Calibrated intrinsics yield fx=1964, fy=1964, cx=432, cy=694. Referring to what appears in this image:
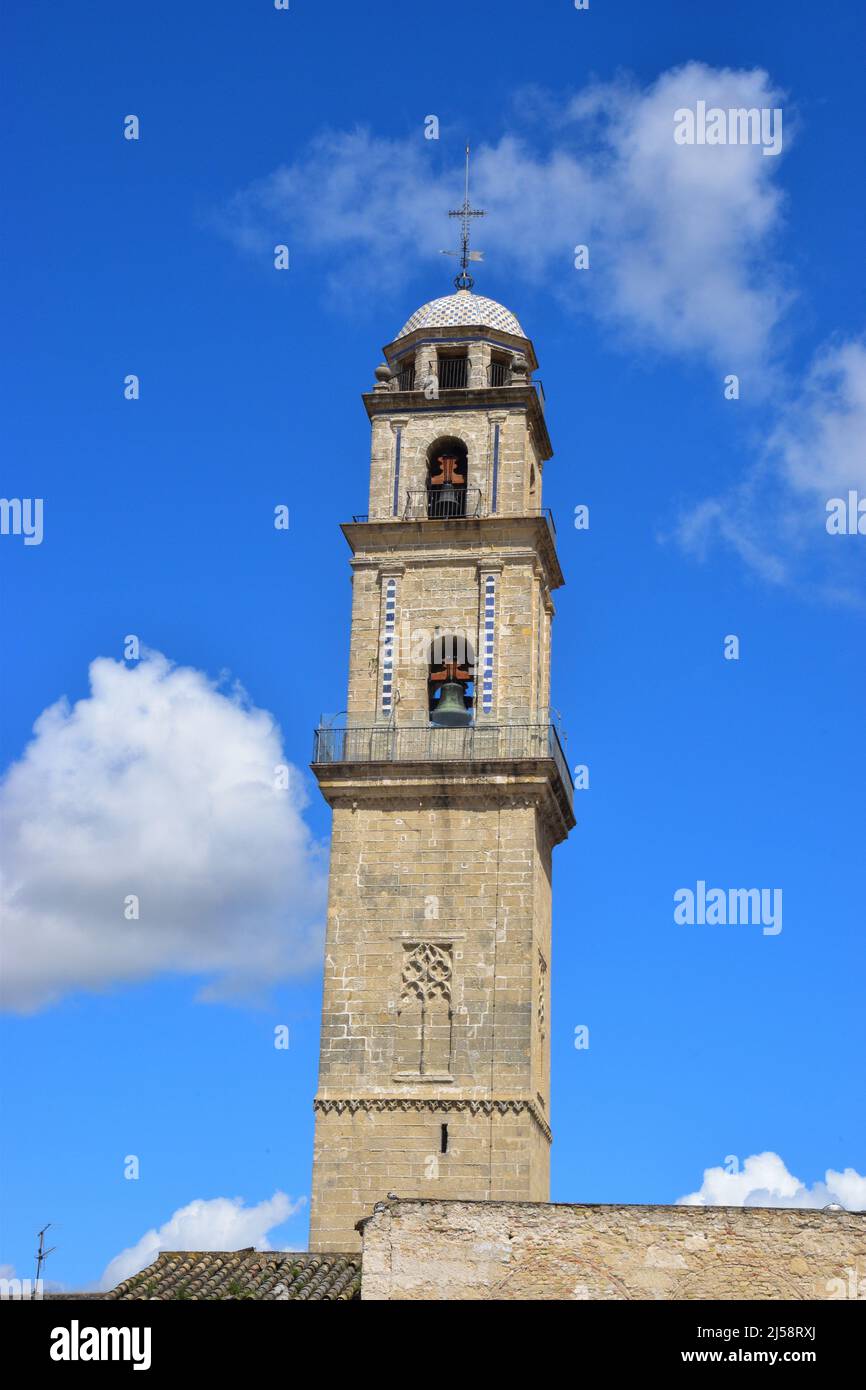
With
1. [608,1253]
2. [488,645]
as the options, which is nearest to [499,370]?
[488,645]

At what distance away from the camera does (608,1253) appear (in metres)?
25.4

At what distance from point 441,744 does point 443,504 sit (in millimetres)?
5623

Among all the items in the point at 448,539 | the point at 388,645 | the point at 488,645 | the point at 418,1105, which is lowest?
the point at 418,1105

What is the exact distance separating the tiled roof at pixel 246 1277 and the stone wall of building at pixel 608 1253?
112 inches

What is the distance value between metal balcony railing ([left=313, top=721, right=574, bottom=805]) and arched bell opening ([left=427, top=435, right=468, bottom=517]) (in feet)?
16.4

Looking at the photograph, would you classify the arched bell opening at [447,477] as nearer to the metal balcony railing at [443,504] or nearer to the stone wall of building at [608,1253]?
the metal balcony railing at [443,504]

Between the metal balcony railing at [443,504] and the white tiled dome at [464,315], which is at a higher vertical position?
the white tiled dome at [464,315]

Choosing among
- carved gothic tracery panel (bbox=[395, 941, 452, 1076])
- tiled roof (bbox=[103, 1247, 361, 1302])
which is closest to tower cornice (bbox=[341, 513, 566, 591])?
carved gothic tracery panel (bbox=[395, 941, 452, 1076])

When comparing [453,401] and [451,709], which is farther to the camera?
[453,401]

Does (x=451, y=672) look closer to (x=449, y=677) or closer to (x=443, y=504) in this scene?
(x=449, y=677)

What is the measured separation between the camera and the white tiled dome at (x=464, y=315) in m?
42.5

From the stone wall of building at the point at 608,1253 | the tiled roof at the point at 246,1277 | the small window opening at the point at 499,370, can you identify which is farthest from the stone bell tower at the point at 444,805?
the stone wall of building at the point at 608,1253

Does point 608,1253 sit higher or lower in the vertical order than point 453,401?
lower
